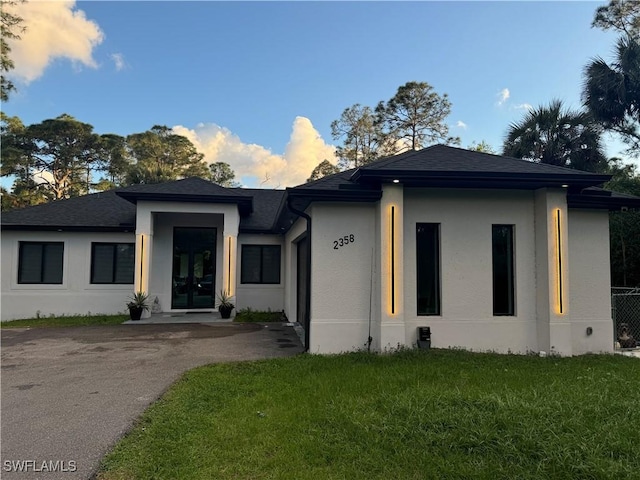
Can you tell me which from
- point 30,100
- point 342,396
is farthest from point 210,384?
point 30,100

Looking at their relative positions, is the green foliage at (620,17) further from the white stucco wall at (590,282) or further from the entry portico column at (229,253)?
the entry portico column at (229,253)

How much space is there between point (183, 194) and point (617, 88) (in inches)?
579

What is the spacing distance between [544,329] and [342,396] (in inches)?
191

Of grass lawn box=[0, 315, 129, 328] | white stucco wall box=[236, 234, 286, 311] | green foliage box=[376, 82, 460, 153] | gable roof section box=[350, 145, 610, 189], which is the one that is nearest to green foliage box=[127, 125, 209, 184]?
green foliage box=[376, 82, 460, 153]

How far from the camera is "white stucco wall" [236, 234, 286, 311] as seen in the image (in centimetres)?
1376

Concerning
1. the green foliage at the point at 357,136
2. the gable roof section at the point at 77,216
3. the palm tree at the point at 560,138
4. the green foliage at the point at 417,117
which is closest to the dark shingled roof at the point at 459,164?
the palm tree at the point at 560,138

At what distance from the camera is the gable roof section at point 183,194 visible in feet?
37.9

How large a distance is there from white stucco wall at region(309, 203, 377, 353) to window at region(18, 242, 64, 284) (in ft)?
34.8

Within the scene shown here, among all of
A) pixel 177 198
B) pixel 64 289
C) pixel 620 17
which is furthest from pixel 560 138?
pixel 64 289

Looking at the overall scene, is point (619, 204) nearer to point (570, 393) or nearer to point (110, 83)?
point (570, 393)

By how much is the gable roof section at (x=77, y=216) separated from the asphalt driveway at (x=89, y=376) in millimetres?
3876

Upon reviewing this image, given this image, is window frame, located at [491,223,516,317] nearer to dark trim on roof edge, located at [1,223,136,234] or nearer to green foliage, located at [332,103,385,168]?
dark trim on roof edge, located at [1,223,136,234]

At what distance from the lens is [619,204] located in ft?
25.5

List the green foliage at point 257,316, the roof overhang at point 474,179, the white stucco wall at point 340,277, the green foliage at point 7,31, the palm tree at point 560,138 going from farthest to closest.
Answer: the green foliage at point 7,31
the palm tree at point 560,138
the green foliage at point 257,316
the white stucco wall at point 340,277
the roof overhang at point 474,179
